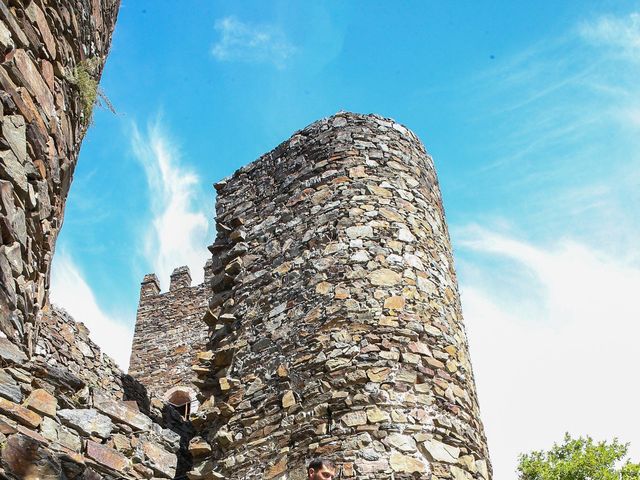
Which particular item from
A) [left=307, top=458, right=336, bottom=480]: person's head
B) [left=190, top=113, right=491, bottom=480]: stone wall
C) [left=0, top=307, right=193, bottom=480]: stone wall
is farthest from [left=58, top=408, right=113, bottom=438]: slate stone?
[left=307, top=458, right=336, bottom=480]: person's head

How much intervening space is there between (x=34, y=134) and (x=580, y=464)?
636 inches

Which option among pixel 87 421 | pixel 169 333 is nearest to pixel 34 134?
pixel 87 421

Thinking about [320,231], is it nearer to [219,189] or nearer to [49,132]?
[219,189]

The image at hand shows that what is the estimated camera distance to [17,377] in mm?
3764

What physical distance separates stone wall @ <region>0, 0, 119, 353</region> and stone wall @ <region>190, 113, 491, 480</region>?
8.27 ft

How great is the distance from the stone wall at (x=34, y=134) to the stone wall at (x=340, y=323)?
2.52 meters

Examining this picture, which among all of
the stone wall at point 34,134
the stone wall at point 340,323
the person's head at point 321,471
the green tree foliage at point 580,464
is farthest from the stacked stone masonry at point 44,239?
the green tree foliage at point 580,464

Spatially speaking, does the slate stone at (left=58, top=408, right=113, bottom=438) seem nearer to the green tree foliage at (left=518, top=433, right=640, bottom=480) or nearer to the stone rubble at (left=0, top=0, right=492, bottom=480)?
the stone rubble at (left=0, top=0, right=492, bottom=480)

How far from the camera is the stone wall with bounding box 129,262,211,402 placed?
1283cm

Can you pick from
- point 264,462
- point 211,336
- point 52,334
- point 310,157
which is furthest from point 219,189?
point 264,462

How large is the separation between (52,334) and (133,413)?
3.34 ft

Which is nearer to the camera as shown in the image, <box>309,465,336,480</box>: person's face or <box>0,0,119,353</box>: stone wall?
<box>0,0,119,353</box>: stone wall

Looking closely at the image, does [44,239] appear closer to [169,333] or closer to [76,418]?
[76,418]

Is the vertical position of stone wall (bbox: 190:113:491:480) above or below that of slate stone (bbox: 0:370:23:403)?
above
